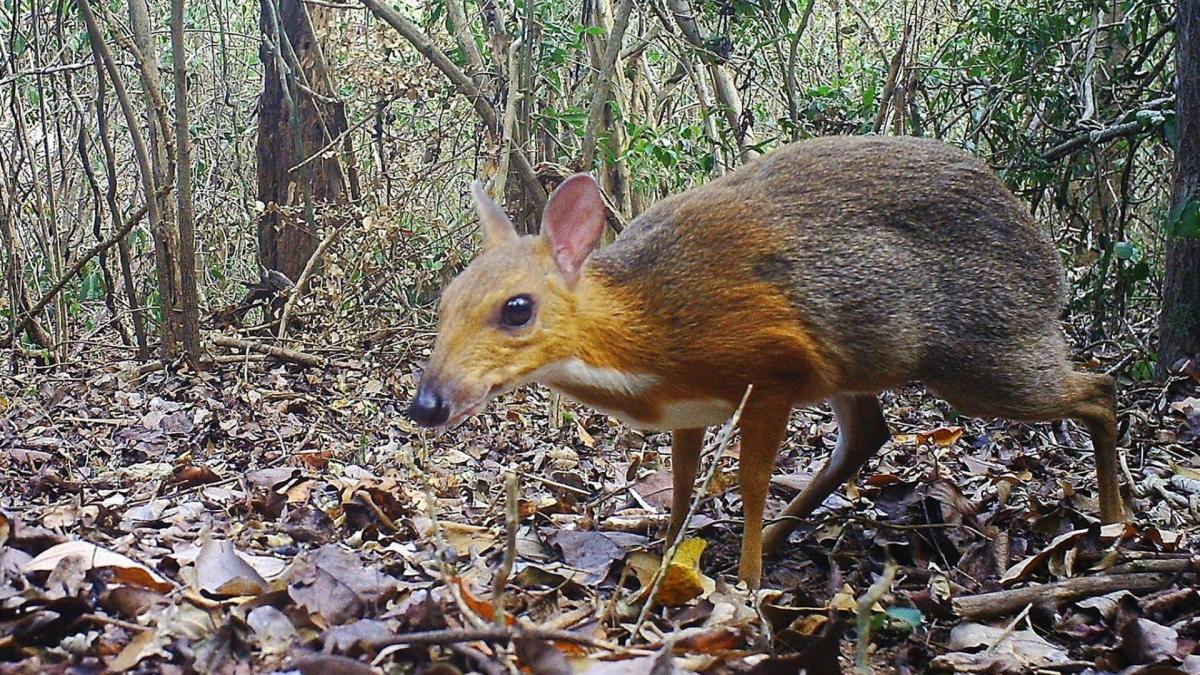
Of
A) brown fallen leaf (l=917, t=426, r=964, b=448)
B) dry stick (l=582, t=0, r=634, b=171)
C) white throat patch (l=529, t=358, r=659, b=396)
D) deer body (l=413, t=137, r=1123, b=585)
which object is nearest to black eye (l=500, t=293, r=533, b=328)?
deer body (l=413, t=137, r=1123, b=585)

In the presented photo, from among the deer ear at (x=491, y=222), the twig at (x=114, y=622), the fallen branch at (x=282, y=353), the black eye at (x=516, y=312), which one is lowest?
the fallen branch at (x=282, y=353)

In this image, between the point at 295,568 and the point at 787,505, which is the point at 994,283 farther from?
the point at 295,568

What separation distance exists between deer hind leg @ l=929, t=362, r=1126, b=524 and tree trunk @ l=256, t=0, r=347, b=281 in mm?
5427

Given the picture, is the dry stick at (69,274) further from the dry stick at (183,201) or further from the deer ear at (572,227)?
the deer ear at (572,227)

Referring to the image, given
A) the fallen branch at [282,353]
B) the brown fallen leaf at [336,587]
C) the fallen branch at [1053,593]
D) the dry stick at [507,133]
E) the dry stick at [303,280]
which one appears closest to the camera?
the brown fallen leaf at [336,587]

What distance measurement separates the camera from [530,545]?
3674mm

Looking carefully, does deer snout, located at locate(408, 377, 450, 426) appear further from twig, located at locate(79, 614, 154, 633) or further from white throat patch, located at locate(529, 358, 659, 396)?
twig, located at locate(79, 614, 154, 633)

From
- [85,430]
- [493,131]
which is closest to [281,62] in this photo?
[493,131]

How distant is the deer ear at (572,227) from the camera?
140 inches

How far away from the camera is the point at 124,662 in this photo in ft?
7.11

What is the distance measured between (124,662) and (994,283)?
282 cm

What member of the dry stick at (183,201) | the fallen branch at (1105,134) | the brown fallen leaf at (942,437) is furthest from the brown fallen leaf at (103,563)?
the fallen branch at (1105,134)

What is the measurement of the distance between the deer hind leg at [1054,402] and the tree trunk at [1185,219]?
116 centimetres

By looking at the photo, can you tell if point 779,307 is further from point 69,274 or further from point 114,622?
Answer: point 69,274
